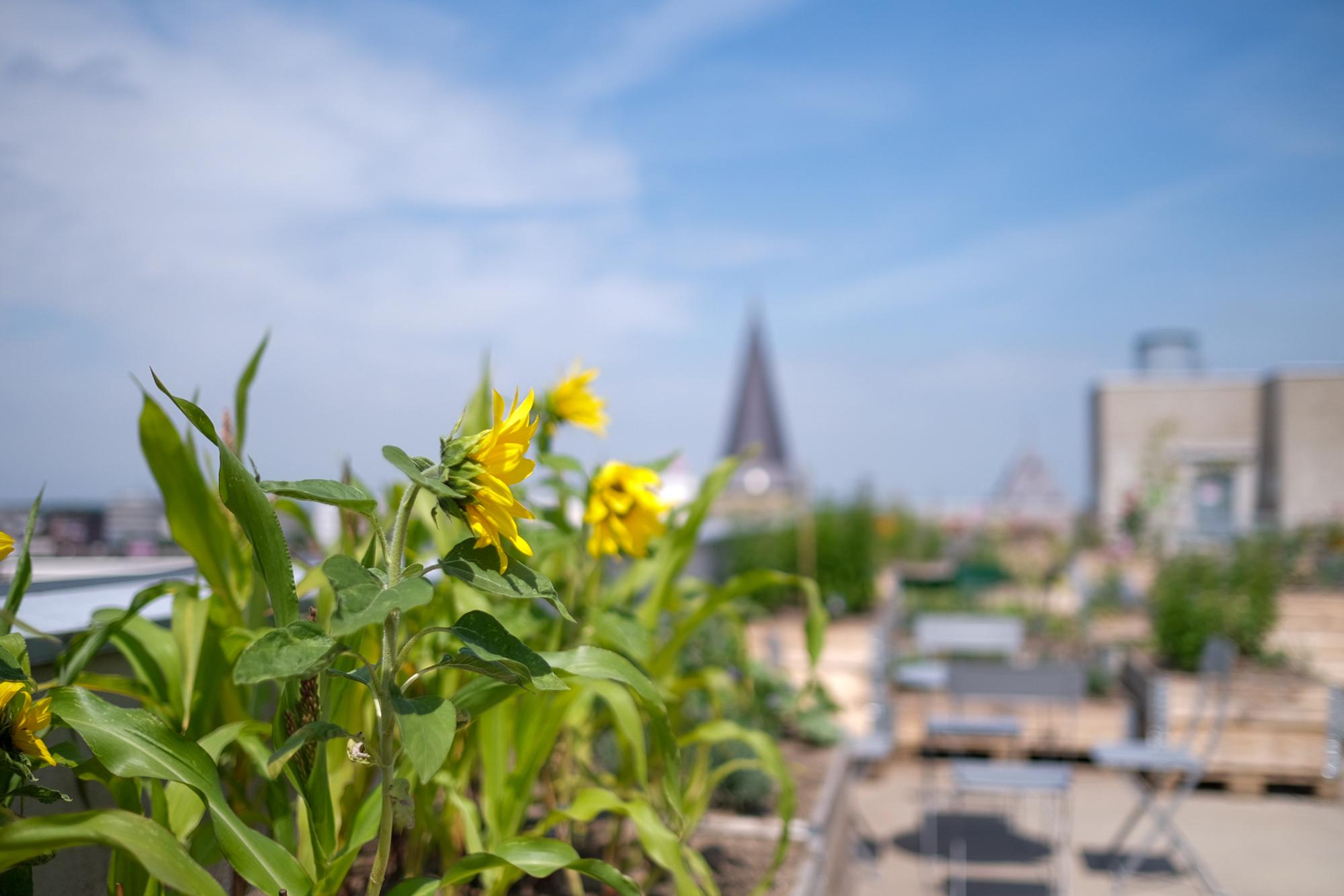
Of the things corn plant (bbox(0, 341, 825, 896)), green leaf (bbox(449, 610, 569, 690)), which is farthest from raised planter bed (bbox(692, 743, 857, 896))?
green leaf (bbox(449, 610, 569, 690))

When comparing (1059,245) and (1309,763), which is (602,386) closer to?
(1309,763)

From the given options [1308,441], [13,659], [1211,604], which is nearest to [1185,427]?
[1308,441]

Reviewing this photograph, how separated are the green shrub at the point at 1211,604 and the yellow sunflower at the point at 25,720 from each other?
591 cm

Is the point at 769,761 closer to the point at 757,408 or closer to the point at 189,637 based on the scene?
the point at 189,637

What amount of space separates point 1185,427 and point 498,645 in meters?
18.2

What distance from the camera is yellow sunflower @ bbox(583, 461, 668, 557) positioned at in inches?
63.2

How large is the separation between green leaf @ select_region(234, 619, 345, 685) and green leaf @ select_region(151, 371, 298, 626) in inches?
6.2

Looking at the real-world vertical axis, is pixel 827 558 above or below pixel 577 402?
below

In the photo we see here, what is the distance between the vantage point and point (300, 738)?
92 cm

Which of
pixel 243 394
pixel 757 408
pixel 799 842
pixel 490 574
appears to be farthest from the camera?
pixel 757 408

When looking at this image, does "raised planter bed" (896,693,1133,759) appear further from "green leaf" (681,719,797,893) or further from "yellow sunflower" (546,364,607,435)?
"yellow sunflower" (546,364,607,435)

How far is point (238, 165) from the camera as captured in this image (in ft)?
9.12

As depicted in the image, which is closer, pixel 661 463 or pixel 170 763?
pixel 170 763

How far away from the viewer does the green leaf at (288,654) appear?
0.81 metres
